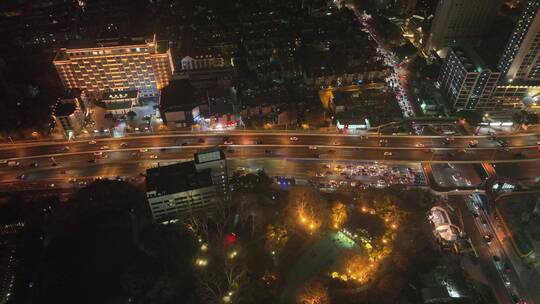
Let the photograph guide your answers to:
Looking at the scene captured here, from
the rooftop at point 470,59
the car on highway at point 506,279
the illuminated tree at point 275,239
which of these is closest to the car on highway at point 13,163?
the illuminated tree at point 275,239

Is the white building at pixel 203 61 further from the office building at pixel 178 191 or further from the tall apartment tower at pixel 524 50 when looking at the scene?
the tall apartment tower at pixel 524 50

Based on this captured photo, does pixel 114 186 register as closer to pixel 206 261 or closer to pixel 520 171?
pixel 206 261

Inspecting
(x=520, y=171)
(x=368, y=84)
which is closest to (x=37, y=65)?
(x=368, y=84)

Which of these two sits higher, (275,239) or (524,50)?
(524,50)

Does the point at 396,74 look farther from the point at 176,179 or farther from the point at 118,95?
the point at 118,95

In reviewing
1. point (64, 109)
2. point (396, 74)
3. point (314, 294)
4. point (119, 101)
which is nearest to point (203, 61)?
point (119, 101)

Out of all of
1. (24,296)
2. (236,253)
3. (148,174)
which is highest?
(148,174)
